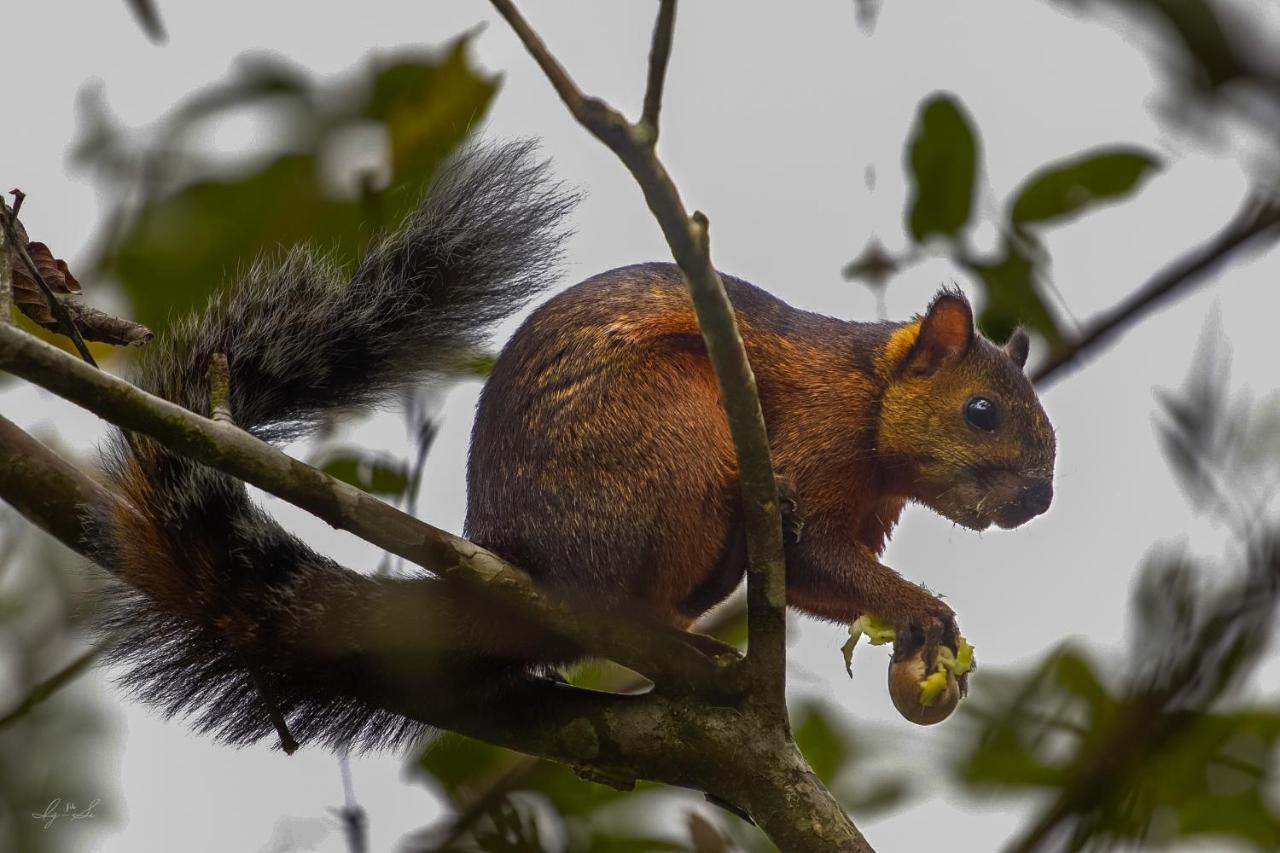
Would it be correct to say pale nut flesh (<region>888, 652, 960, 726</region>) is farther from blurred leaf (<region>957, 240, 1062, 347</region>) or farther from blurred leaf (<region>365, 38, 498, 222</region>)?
blurred leaf (<region>365, 38, 498, 222</region>)

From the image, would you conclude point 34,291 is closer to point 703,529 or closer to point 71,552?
point 71,552

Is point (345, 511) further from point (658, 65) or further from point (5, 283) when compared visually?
point (658, 65)

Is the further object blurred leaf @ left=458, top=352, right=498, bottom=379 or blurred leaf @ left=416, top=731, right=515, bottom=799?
blurred leaf @ left=458, top=352, right=498, bottom=379

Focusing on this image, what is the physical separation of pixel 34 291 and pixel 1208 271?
171 cm

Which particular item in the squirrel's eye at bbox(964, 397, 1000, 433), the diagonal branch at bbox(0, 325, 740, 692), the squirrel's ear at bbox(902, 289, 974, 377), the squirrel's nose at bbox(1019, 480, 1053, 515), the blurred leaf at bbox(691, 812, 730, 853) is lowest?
the blurred leaf at bbox(691, 812, 730, 853)

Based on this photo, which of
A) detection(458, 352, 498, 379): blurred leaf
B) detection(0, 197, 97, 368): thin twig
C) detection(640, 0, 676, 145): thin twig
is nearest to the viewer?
detection(640, 0, 676, 145): thin twig

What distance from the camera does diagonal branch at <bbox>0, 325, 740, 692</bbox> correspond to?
177 centimetres

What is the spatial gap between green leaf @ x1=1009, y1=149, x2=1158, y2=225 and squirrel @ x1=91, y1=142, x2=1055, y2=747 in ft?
2.42

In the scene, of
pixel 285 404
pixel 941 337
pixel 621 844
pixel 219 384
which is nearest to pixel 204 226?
pixel 219 384

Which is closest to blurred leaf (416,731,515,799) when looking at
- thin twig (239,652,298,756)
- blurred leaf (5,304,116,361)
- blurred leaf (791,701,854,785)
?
thin twig (239,652,298,756)

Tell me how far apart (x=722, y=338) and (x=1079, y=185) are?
0.61 meters

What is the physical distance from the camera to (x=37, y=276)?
1.97m

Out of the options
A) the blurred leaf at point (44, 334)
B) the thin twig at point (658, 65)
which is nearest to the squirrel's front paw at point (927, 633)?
the thin twig at point (658, 65)

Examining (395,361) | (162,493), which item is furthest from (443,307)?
(162,493)
